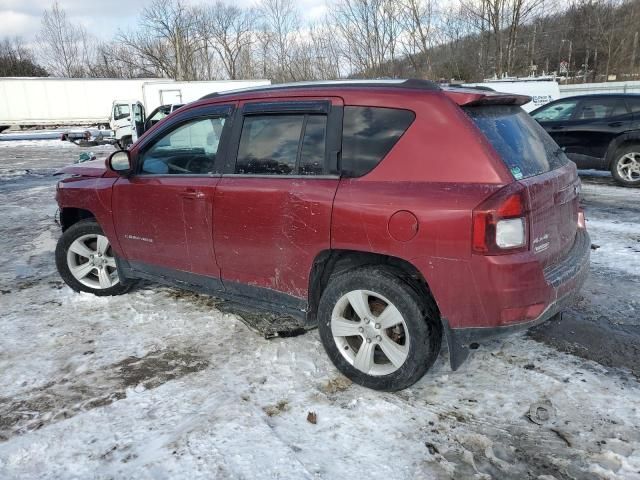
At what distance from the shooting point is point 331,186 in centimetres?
307

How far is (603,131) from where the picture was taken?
9500 millimetres

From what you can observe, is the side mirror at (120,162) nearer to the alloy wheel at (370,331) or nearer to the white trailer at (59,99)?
the alloy wheel at (370,331)

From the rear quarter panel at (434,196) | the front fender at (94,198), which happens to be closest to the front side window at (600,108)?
the rear quarter panel at (434,196)

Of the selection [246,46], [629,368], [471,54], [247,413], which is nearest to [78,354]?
[247,413]

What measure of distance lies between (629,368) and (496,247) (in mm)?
1562

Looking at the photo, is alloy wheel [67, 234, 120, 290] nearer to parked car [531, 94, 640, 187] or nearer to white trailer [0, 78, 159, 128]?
parked car [531, 94, 640, 187]

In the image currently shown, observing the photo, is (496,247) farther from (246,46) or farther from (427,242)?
(246,46)

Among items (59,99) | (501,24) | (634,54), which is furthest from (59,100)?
(634,54)

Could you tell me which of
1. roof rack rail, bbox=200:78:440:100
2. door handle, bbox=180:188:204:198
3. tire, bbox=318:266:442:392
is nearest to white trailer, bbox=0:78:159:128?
door handle, bbox=180:188:204:198

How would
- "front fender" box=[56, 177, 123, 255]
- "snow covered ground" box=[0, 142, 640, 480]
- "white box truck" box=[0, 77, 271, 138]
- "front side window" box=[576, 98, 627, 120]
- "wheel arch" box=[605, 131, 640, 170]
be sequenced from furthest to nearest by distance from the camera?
"white box truck" box=[0, 77, 271, 138], "front side window" box=[576, 98, 627, 120], "wheel arch" box=[605, 131, 640, 170], "front fender" box=[56, 177, 123, 255], "snow covered ground" box=[0, 142, 640, 480]

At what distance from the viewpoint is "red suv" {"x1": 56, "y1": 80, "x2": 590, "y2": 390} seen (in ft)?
8.80

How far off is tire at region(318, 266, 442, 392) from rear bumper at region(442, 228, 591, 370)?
13cm

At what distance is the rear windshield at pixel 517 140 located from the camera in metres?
2.83

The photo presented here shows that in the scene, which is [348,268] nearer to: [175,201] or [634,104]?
[175,201]
